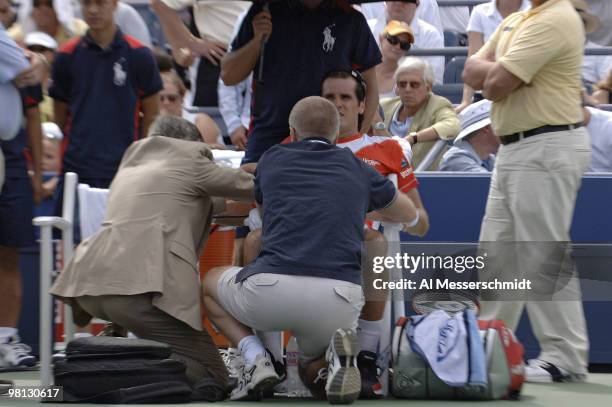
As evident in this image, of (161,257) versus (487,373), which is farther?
(161,257)

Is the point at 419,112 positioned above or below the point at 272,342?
above

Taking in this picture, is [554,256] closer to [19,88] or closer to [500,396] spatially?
[500,396]

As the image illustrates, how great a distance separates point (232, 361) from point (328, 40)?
1683 millimetres

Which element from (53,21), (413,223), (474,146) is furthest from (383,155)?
(53,21)

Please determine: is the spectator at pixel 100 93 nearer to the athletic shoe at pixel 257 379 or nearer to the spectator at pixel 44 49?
the spectator at pixel 44 49

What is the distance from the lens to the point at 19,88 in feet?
25.5

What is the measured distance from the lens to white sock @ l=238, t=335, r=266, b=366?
6098mm

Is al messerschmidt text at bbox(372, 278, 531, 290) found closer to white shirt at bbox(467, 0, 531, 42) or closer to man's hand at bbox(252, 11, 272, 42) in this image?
man's hand at bbox(252, 11, 272, 42)

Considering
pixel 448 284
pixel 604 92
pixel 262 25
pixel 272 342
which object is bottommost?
pixel 272 342

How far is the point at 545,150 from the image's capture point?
7090mm

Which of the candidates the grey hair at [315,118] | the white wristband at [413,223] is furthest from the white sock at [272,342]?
the grey hair at [315,118]

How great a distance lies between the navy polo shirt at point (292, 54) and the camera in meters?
6.92

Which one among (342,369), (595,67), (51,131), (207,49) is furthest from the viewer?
(595,67)

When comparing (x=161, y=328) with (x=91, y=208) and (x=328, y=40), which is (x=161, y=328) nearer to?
(x=91, y=208)
